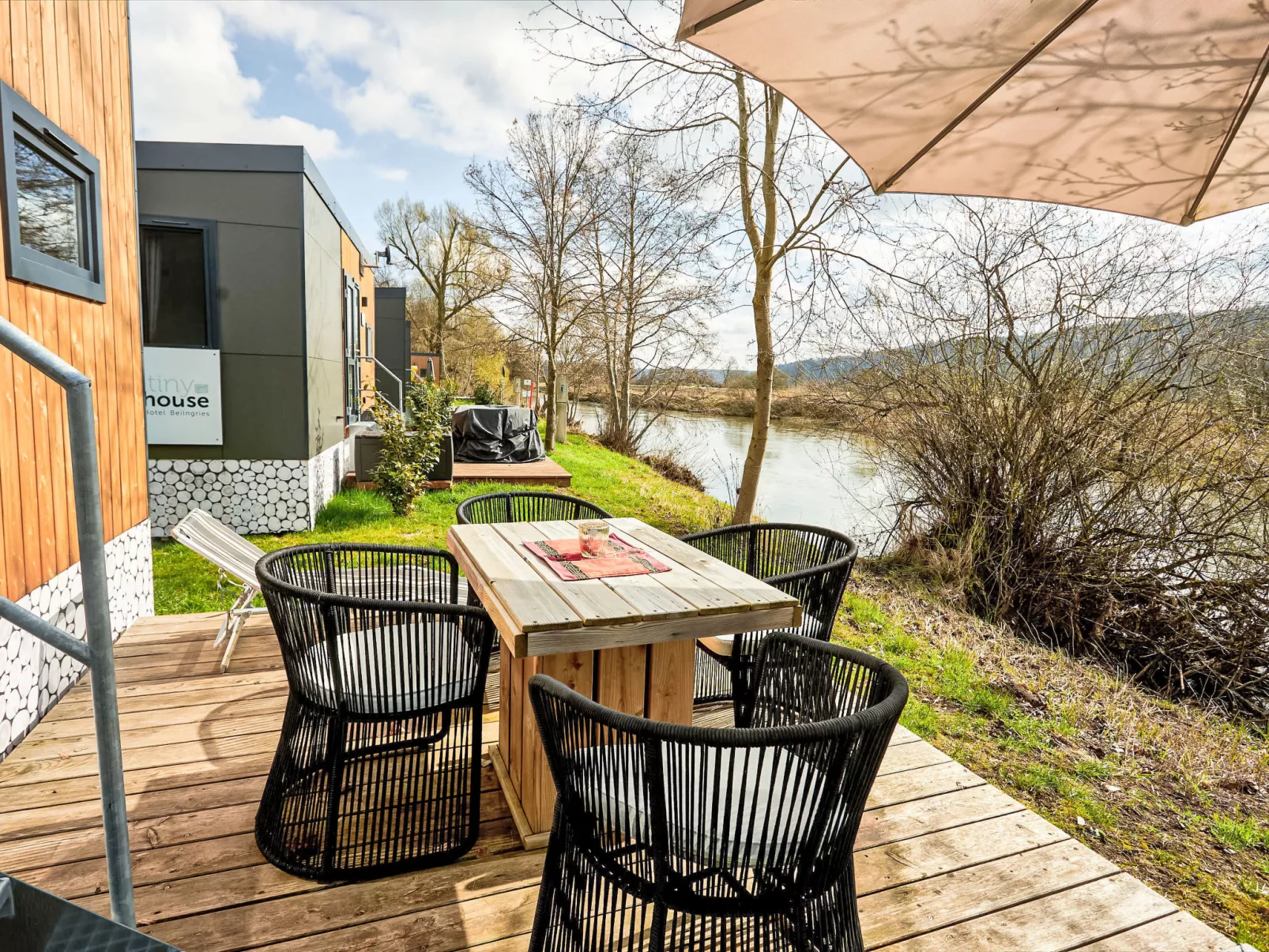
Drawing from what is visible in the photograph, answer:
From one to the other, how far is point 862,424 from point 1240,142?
5.08 m

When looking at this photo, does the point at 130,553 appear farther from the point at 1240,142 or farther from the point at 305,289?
the point at 1240,142

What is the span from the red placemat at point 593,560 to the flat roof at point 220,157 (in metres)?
5.17

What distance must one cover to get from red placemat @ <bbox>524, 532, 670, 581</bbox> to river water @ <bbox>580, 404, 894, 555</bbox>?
4734 millimetres

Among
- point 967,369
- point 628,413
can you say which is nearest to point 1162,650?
point 967,369

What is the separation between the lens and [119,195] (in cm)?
380

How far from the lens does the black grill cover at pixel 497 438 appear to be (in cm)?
1052

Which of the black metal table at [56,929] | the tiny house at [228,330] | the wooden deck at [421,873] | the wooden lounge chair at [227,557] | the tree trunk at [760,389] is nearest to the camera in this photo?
the black metal table at [56,929]

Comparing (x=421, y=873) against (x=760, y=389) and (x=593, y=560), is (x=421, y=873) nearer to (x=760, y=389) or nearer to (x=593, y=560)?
(x=593, y=560)

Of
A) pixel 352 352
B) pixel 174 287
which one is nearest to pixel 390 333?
pixel 352 352

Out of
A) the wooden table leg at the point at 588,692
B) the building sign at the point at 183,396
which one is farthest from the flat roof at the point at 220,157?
the wooden table leg at the point at 588,692

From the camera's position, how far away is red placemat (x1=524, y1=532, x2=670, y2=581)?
234 cm

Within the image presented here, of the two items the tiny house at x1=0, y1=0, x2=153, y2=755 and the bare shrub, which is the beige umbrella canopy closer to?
the tiny house at x1=0, y1=0, x2=153, y2=755

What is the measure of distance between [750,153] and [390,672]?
18.2 feet

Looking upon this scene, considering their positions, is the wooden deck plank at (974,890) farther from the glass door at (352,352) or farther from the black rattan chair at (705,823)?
the glass door at (352,352)
